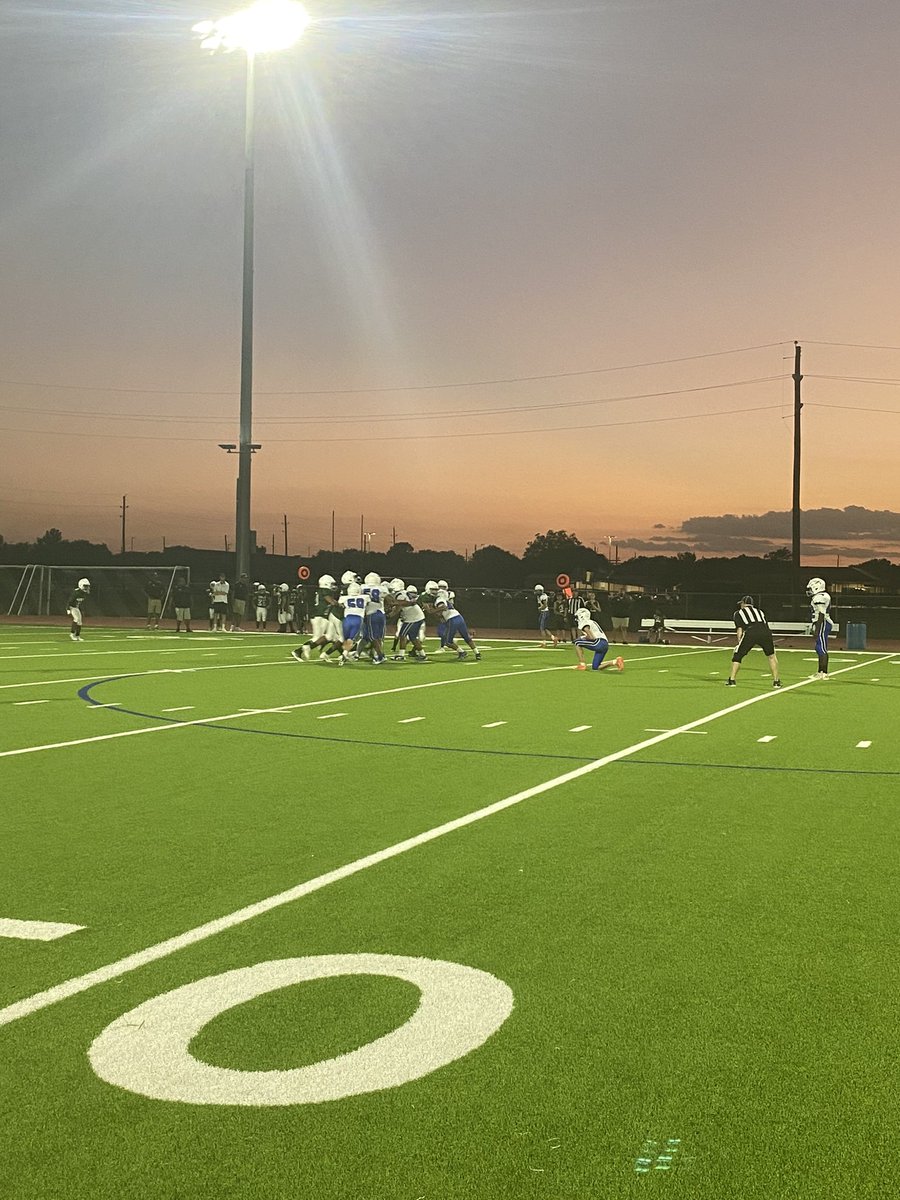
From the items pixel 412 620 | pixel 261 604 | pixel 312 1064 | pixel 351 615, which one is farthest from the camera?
pixel 261 604

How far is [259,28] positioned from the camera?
36188 mm

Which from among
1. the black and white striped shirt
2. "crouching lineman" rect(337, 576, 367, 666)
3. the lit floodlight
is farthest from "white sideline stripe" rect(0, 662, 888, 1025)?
the lit floodlight

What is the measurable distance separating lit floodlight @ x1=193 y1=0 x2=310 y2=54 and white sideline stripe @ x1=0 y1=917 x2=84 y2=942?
118 feet

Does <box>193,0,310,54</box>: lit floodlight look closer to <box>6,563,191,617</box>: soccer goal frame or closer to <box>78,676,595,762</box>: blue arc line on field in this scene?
<box>6,563,191,617</box>: soccer goal frame

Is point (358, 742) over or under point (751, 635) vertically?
under

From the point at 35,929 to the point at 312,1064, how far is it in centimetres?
207

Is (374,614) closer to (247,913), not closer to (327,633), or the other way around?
(327,633)

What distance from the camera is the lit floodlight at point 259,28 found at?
3544 cm

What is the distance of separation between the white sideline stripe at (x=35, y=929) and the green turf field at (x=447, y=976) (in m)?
0.03

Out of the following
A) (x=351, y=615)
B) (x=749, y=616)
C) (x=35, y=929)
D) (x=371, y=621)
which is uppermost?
(x=749, y=616)

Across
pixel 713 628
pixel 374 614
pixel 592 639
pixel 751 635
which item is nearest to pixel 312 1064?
pixel 751 635

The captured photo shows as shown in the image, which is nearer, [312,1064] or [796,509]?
[312,1064]

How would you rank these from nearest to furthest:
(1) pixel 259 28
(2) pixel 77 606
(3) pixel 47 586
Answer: (2) pixel 77 606
(1) pixel 259 28
(3) pixel 47 586

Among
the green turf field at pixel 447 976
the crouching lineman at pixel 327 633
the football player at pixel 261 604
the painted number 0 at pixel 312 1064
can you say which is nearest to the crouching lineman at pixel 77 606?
the crouching lineman at pixel 327 633
